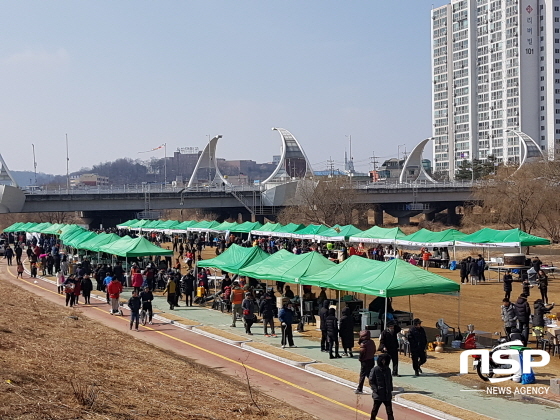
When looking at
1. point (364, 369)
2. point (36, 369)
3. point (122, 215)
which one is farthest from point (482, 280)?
point (122, 215)

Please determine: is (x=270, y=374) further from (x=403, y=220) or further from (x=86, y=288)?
(x=403, y=220)

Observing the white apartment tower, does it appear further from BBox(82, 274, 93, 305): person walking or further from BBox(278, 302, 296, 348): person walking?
BBox(278, 302, 296, 348): person walking

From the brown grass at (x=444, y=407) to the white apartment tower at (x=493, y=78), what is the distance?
5445 inches

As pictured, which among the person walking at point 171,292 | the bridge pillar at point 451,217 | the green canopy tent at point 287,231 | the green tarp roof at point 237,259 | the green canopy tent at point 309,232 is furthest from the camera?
the bridge pillar at point 451,217

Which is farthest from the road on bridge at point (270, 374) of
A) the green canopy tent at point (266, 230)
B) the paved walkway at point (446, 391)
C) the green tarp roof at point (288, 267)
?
the green canopy tent at point (266, 230)

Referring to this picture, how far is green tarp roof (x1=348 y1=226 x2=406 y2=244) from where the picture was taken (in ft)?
156

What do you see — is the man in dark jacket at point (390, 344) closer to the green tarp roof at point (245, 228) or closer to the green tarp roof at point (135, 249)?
the green tarp roof at point (135, 249)

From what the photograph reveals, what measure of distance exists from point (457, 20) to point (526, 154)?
2276 inches

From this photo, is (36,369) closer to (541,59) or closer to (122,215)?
(122,215)

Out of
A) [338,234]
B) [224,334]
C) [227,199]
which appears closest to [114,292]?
[224,334]

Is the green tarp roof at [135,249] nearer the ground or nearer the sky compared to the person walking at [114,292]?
nearer the sky

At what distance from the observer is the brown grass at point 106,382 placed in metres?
12.7

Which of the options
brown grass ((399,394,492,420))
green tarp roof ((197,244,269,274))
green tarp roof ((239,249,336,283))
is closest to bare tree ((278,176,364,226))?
green tarp roof ((197,244,269,274))

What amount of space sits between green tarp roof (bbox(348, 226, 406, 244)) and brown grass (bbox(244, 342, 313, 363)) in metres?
26.6
